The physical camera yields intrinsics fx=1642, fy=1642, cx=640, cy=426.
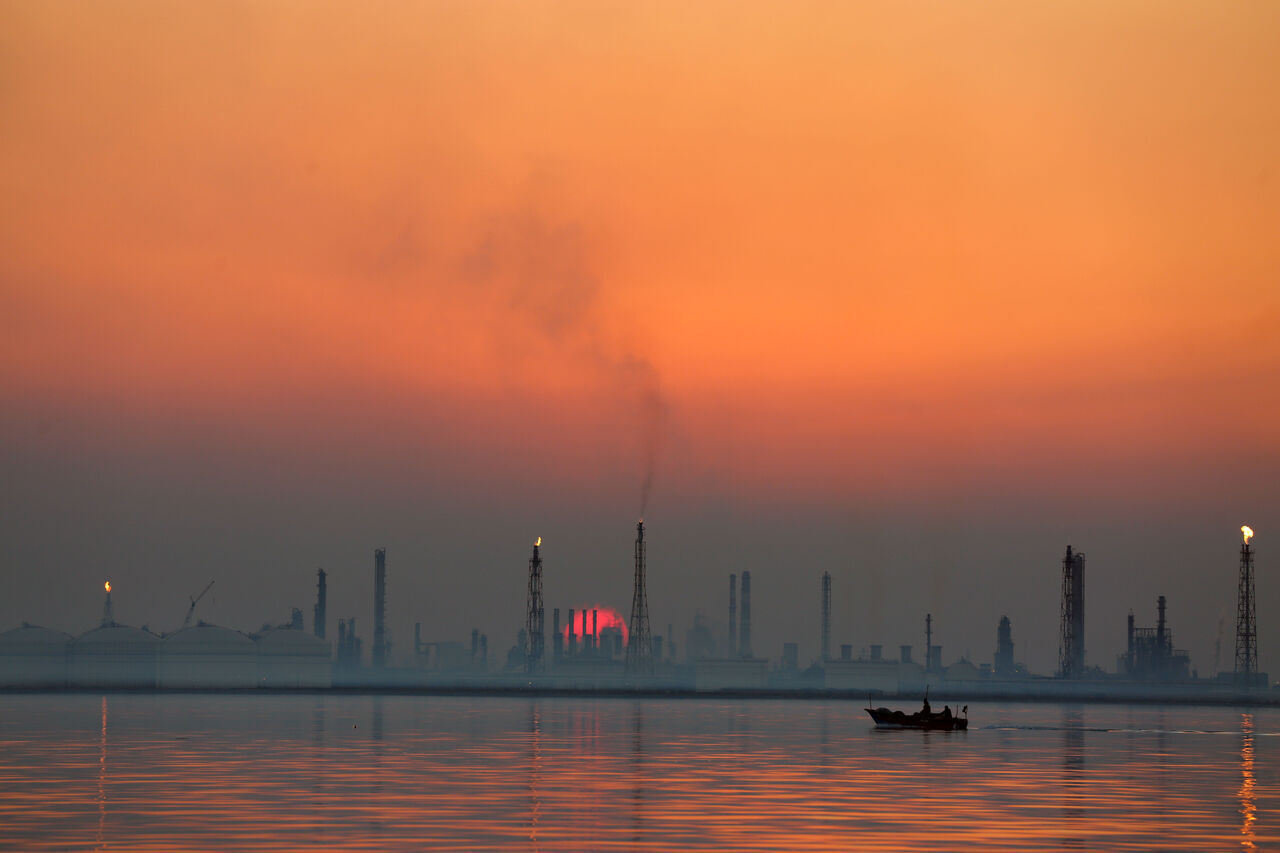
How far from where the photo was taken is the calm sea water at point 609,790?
5172 cm

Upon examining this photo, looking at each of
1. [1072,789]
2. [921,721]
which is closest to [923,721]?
[921,721]

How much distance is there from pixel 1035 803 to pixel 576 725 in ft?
275

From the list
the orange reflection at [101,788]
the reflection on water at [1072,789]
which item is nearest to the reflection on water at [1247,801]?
the reflection on water at [1072,789]

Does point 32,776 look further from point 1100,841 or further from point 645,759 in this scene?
point 1100,841

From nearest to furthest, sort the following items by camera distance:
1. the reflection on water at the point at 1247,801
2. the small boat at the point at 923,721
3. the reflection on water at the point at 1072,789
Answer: the reflection on water at the point at 1072,789 → the reflection on water at the point at 1247,801 → the small boat at the point at 923,721

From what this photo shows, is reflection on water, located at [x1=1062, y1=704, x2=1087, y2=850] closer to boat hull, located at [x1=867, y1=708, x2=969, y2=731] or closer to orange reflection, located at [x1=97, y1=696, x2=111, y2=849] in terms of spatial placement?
boat hull, located at [x1=867, y1=708, x2=969, y2=731]

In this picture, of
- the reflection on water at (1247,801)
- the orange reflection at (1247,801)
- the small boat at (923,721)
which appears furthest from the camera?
the small boat at (923,721)

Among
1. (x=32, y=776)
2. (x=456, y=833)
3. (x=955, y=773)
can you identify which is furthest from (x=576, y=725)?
(x=456, y=833)

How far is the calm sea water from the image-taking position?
51719 millimetres

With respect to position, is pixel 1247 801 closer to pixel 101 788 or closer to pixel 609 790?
pixel 609 790

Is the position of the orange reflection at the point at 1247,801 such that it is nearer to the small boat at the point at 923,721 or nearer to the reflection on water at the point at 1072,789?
the reflection on water at the point at 1072,789

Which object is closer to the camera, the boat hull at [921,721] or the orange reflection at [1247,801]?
the orange reflection at [1247,801]

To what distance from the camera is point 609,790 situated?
2746 inches

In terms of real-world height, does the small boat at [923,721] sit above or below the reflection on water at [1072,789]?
below
